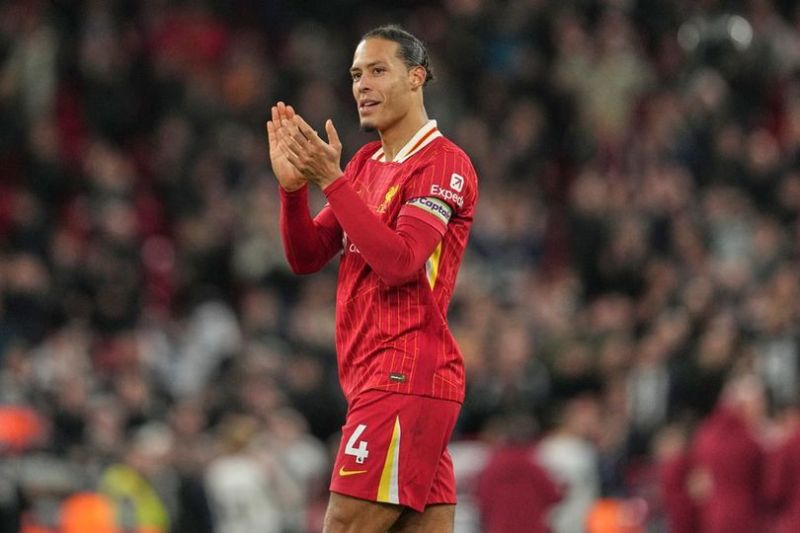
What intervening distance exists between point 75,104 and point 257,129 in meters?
2.11

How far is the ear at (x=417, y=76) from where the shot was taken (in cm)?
572

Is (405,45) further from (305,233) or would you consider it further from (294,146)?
(305,233)

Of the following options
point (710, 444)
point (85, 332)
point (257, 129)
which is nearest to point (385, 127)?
point (710, 444)

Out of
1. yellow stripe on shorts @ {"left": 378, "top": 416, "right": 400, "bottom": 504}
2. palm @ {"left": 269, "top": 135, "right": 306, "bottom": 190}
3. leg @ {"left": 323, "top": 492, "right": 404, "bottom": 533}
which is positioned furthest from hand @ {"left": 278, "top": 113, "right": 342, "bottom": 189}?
leg @ {"left": 323, "top": 492, "right": 404, "bottom": 533}

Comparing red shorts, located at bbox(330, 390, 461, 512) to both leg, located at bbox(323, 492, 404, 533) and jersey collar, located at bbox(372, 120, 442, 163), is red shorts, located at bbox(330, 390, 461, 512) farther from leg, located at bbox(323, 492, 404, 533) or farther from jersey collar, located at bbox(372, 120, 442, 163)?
jersey collar, located at bbox(372, 120, 442, 163)

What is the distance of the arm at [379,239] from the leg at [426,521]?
0.83 meters

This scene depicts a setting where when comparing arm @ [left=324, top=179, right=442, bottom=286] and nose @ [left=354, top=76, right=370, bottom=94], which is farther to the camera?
nose @ [left=354, top=76, right=370, bottom=94]

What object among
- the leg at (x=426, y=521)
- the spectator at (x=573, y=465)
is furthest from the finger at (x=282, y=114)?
the spectator at (x=573, y=465)

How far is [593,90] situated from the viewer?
757 inches

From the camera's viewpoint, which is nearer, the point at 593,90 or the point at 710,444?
the point at 710,444

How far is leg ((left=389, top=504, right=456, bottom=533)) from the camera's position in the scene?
5.58 metres

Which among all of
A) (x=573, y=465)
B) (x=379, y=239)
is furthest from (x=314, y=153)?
(x=573, y=465)

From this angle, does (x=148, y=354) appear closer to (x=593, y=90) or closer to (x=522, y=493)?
(x=522, y=493)

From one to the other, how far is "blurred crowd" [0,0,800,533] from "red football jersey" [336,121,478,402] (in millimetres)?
7106
